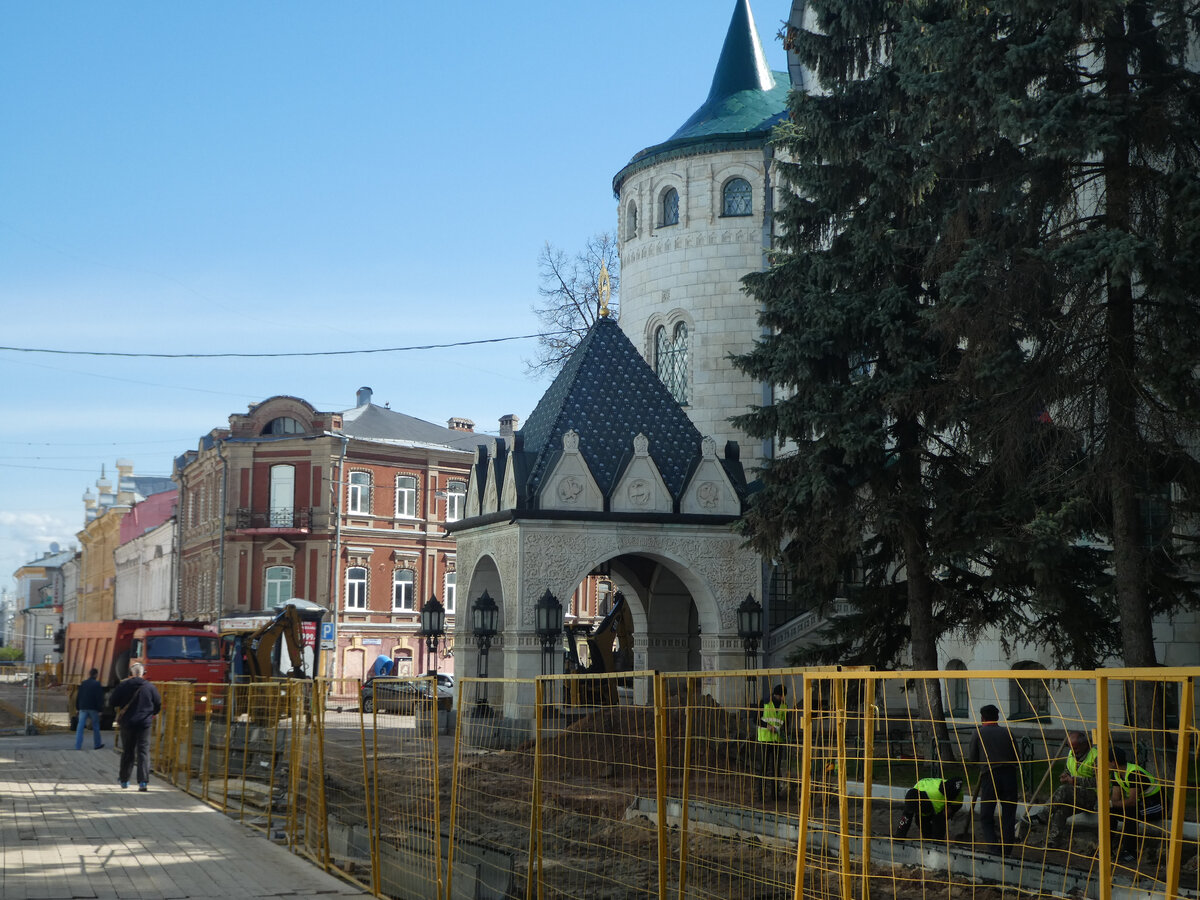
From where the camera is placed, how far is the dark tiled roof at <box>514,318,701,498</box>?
85.6 ft

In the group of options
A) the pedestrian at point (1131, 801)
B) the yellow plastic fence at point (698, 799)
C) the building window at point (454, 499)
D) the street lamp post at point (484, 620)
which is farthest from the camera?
the building window at point (454, 499)

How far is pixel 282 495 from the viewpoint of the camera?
52.8m

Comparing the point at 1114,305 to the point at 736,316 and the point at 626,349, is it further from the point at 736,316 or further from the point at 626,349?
the point at 736,316

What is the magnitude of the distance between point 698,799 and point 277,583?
44.2 meters

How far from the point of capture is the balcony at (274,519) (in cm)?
5191

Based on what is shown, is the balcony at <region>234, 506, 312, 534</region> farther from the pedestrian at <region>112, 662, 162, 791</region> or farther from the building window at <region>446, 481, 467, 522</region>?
the pedestrian at <region>112, 662, 162, 791</region>

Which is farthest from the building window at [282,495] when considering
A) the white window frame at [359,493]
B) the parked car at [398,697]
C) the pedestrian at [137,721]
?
the parked car at [398,697]

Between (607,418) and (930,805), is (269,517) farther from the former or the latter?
(930,805)

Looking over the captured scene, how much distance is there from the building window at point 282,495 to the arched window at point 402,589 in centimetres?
501

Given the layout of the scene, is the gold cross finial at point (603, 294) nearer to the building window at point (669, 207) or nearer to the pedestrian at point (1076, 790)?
the building window at point (669, 207)

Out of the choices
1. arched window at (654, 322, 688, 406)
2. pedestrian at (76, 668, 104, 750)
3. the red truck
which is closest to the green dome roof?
arched window at (654, 322, 688, 406)

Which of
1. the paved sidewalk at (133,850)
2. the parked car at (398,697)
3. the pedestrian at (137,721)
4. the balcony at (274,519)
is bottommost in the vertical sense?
the paved sidewalk at (133,850)

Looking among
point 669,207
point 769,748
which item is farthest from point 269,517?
point 769,748

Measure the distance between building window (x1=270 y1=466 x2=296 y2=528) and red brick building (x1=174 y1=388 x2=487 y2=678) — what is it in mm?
41
